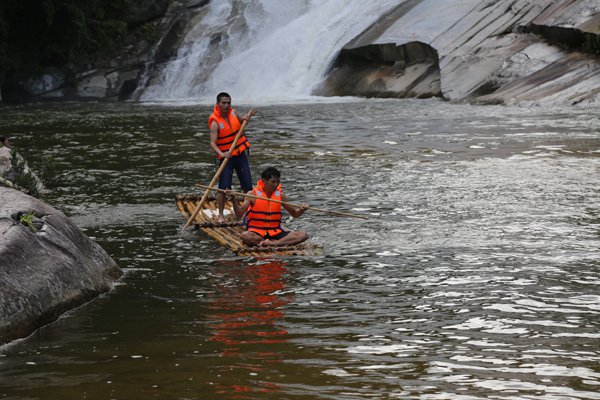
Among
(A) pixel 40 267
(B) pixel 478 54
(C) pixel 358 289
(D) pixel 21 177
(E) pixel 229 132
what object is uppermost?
(B) pixel 478 54

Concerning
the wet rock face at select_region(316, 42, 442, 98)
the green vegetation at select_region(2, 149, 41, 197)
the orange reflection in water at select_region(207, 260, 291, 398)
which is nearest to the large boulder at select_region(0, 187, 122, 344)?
the orange reflection in water at select_region(207, 260, 291, 398)

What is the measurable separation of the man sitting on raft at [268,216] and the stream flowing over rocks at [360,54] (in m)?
14.6

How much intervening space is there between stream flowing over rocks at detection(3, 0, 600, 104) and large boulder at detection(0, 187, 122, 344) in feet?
56.0

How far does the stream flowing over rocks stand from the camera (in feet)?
84.6

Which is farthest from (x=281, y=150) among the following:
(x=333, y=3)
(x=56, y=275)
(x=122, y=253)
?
(x=333, y=3)

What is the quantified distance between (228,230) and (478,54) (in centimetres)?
1736

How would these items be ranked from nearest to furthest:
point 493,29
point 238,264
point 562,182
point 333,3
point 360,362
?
1. point 360,362
2. point 238,264
3. point 562,182
4. point 493,29
5. point 333,3

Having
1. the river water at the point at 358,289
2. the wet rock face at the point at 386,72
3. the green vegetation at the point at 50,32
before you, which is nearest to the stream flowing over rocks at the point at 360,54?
the wet rock face at the point at 386,72

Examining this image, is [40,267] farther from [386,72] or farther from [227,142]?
[386,72]

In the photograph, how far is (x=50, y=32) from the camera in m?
36.4

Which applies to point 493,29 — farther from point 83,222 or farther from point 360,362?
point 360,362

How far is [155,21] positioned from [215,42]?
3.70m

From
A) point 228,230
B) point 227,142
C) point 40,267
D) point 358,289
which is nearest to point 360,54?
point 227,142

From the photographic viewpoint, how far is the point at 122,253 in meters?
10.6
